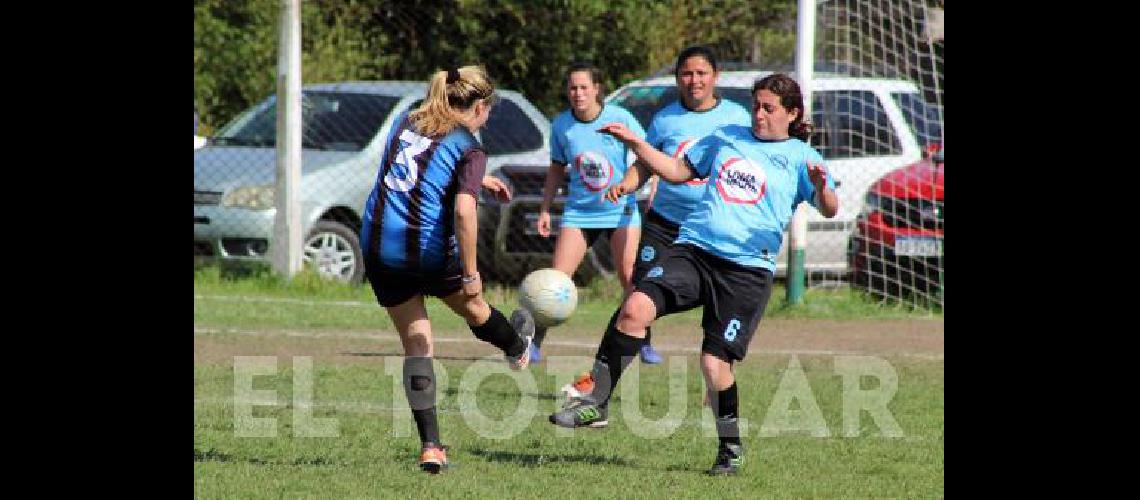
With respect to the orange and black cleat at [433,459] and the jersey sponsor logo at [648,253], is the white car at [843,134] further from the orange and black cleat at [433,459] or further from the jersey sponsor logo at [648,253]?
the orange and black cleat at [433,459]

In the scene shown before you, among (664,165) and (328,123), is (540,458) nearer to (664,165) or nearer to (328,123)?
(664,165)

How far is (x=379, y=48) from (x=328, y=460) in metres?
12.2

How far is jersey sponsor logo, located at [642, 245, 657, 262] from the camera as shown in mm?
9898

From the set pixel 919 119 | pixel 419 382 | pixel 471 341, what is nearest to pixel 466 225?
pixel 419 382

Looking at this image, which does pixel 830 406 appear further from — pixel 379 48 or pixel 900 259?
pixel 379 48

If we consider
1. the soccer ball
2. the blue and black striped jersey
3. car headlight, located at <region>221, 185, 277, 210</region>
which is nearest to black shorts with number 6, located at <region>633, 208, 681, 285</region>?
the soccer ball

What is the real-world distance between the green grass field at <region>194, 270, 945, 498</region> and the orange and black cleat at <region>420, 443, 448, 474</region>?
0.07 m

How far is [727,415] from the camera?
7.78 m

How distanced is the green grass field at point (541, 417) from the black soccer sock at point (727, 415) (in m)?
0.17

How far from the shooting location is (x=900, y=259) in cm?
1473

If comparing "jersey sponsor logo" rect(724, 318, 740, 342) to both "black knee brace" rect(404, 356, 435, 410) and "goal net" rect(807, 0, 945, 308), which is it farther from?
"goal net" rect(807, 0, 945, 308)

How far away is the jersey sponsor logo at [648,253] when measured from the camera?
9898 millimetres
